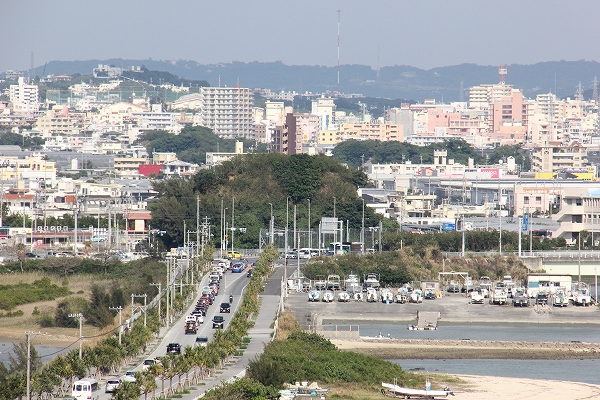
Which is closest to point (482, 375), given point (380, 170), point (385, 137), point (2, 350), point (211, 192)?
point (2, 350)

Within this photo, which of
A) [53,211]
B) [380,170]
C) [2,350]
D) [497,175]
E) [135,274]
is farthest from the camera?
[380,170]

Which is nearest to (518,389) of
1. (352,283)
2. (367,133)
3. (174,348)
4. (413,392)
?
(413,392)

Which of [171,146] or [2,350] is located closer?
[2,350]

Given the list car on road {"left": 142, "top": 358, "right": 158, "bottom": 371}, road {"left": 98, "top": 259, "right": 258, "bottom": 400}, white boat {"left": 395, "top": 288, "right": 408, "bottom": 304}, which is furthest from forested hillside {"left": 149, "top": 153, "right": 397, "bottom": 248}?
car on road {"left": 142, "top": 358, "right": 158, "bottom": 371}

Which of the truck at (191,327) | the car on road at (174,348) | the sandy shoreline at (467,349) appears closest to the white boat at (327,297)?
the sandy shoreline at (467,349)

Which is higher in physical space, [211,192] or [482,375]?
[211,192]

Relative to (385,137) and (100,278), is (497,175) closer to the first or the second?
(385,137)

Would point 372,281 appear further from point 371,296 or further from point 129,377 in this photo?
point 129,377

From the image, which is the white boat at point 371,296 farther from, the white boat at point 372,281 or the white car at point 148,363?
the white car at point 148,363
